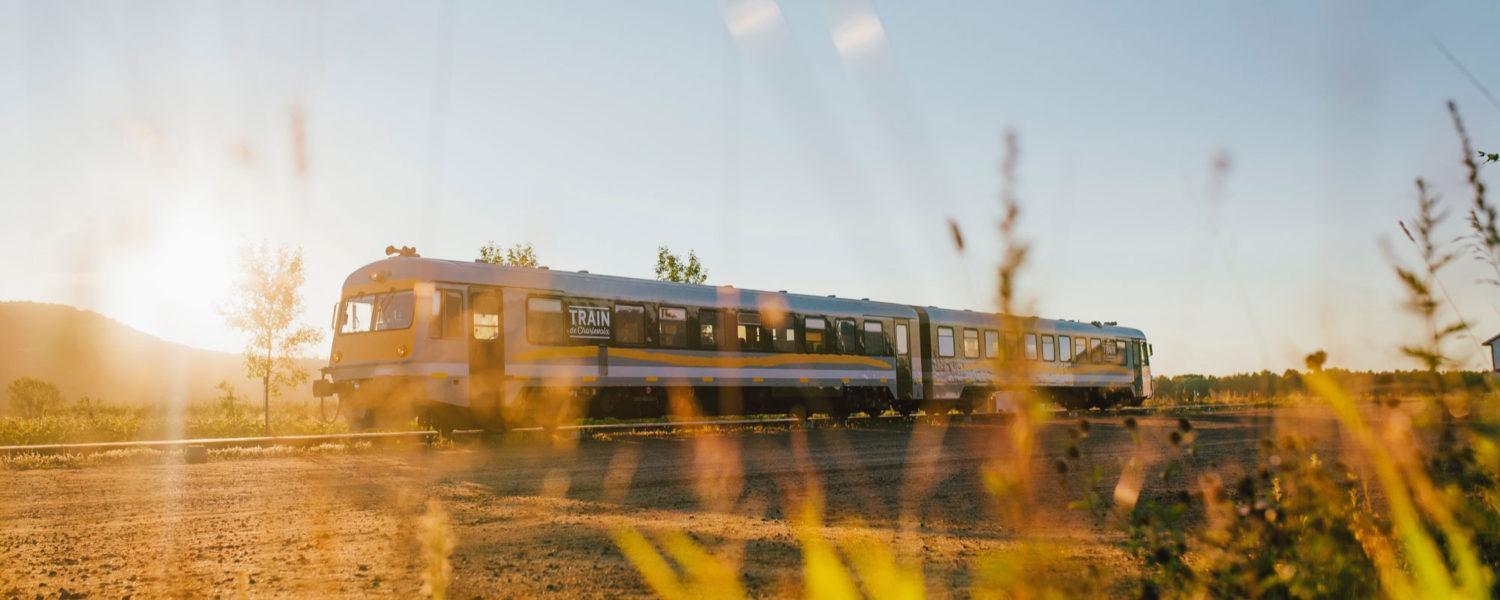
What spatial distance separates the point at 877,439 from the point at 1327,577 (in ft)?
46.1

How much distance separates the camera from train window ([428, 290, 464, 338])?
16.5 m

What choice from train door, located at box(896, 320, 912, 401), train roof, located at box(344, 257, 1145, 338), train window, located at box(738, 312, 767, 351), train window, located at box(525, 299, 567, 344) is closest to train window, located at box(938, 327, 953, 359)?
train door, located at box(896, 320, 912, 401)

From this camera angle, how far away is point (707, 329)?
20.4 meters

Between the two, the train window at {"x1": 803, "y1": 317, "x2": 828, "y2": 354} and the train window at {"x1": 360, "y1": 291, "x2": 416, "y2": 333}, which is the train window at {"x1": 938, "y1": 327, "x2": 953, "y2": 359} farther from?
the train window at {"x1": 360, "y1": 291, "x2": 416, "y2": 333}

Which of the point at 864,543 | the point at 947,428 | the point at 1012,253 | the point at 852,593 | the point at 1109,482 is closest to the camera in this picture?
the point at 1012,253

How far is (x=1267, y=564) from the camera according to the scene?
367 cm

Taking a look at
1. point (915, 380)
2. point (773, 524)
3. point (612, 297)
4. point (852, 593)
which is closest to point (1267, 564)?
point (852, 593)

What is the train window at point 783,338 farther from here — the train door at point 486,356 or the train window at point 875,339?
the train door at point 486,356

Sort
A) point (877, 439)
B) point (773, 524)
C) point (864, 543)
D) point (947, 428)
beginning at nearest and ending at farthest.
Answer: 1. point (864, 543)
2. point (773, 524)
3. point (877, 439)
4. point (947, 428)

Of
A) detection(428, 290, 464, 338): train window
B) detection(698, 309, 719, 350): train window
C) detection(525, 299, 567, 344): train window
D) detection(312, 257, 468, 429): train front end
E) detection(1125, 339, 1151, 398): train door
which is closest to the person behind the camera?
detection(312, 257, 468, 429): train front end

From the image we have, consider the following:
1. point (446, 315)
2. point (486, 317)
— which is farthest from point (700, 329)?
point (446, 315)

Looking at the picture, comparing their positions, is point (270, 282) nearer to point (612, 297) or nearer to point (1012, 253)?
point (612, 297)

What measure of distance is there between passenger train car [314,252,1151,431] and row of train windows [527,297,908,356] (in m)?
0.03

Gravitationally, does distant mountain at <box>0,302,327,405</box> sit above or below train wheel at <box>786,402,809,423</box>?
above
